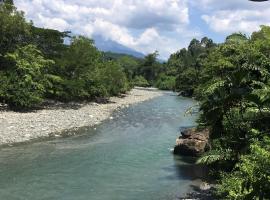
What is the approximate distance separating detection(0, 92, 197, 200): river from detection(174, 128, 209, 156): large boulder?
2.07ft

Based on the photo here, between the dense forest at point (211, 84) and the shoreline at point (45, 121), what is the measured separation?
7.37 ft

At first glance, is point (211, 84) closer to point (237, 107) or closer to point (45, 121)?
point (237, 107)

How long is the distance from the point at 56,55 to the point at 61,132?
19.2 meters

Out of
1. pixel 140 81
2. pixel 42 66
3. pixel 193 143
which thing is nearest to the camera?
pixel 193 143

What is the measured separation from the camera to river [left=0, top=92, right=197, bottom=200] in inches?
675

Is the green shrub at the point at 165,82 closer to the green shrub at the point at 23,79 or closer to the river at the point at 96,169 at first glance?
the green shrub at the point at 23,79

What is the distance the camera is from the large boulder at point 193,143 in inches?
933

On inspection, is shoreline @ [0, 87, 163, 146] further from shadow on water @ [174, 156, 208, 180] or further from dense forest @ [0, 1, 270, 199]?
shadow on water @ [174, 156, 208, 180]

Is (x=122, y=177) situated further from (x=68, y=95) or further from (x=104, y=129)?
(x=68, y=95)

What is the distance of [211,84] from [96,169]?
24.8ft

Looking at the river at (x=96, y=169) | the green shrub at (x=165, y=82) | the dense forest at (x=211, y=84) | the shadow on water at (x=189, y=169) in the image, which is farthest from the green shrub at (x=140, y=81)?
the shadow on water at (x=189, y=169)

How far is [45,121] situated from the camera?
112ft

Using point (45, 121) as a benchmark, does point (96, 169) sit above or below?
below

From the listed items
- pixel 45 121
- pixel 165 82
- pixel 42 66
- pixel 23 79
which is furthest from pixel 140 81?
pixel 45 121
